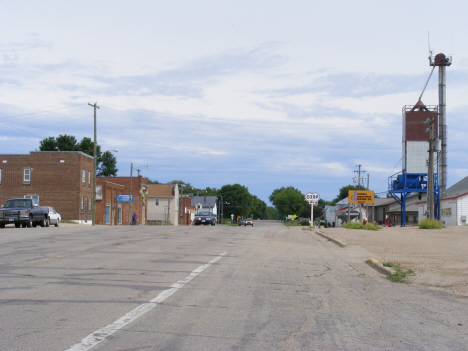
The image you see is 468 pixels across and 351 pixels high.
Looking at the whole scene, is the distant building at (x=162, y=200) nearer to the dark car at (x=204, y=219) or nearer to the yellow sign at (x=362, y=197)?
the dark car at (x=204, y=219)

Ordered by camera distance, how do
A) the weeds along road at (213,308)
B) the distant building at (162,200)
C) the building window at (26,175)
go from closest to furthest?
the weeds along road at (213,308)
the building window at (26,175)
the distant building at (162,200)

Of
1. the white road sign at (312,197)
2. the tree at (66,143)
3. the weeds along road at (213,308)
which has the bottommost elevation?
the weeds along road at (213,308)

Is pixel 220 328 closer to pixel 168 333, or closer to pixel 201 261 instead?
pixel 168 333

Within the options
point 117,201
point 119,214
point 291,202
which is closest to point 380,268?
point 117,201

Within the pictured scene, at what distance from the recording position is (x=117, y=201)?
70.6 m

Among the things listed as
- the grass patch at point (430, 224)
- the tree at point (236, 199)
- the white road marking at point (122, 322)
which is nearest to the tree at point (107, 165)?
the tree at point (236, 199)

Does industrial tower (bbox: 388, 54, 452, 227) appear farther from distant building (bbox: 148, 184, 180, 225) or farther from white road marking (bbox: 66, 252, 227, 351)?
white road marking (bbox: 66, 252, 227, 351)

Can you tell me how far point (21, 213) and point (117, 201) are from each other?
40.1 metres

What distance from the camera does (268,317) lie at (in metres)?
6.94

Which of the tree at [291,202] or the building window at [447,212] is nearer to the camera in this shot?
the building window at [447,212]

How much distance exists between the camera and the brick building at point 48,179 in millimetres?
54688

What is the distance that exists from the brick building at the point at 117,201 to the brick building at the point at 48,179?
10.4 meters

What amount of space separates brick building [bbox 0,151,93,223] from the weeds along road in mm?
43550

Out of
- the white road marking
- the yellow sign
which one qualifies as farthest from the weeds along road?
the yellow sign
